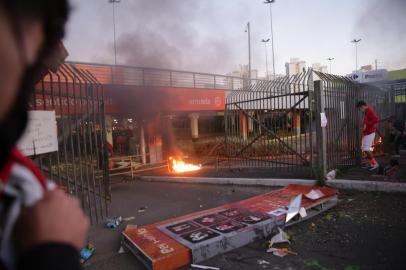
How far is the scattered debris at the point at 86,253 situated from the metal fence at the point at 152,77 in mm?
10213

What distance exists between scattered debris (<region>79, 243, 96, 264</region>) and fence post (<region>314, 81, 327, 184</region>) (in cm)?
562

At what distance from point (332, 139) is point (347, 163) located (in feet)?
4.26

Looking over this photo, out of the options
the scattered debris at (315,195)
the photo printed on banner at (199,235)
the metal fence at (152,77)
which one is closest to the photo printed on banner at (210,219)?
the photo printed on banner at (199,235)

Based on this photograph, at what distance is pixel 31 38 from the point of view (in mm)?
723

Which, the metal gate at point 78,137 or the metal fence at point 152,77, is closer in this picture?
the metal gate at point 78,137

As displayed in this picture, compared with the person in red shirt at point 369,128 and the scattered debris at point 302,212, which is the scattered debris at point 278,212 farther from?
the person in red shirt at point 369,128

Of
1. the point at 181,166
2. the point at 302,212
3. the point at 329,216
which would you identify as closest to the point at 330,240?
the point at 302,212

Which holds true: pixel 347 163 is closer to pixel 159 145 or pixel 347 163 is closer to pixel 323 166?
pixel 323 166

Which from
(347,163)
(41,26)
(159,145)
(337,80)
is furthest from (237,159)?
(41,26)

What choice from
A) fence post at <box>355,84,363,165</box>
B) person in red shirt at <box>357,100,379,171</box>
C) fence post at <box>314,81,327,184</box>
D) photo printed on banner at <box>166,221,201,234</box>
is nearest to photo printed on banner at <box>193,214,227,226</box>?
photo printed on banner at <box>166,221,201,234</box>

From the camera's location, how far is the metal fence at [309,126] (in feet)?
24.3

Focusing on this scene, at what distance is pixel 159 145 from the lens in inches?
650

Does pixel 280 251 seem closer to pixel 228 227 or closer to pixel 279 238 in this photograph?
pixel 279 238

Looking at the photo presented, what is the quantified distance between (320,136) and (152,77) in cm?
1103
